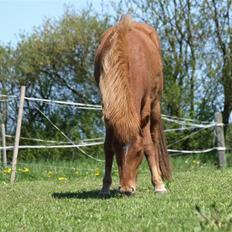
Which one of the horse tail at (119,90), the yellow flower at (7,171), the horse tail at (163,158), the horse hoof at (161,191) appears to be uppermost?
the horse tail at (119,90)

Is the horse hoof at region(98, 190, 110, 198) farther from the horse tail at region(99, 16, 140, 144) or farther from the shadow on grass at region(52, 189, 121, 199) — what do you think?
the horse tail at region(99, 16, 140, 144)

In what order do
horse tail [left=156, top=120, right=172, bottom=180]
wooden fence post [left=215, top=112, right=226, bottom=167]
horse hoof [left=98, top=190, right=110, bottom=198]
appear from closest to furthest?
horse hoof [left=98, top=190, right=110, bottom=198]
horse tail [left=156, top=120, right=172, bottom=180]
wooden fence post [left=215, top=112, right=226, bottom=167]

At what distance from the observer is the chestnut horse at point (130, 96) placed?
648 centimetres

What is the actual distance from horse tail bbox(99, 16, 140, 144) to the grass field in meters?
0.70

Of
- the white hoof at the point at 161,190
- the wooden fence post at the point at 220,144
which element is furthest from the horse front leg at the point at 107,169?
the wooden fence post at the point at 220,144

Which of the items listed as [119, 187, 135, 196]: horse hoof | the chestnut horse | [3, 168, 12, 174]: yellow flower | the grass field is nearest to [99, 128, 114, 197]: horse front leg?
the chestnut horse

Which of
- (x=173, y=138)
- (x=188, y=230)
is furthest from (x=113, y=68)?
(x=173, y=138)

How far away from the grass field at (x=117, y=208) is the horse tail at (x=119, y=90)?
2.29 feet

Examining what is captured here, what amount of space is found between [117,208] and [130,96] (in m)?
1.43

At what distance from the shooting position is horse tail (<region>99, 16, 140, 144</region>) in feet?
21.2

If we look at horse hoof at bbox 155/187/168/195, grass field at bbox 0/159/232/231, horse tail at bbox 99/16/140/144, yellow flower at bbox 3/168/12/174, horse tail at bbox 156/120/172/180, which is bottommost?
grass field at bbox 0/159/232/231

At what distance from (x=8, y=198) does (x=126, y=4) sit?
37.3ft

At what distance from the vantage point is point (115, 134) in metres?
6.46

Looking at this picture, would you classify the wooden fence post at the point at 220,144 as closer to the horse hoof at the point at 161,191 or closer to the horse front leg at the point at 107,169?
the horse front leg at the point at 107,169
